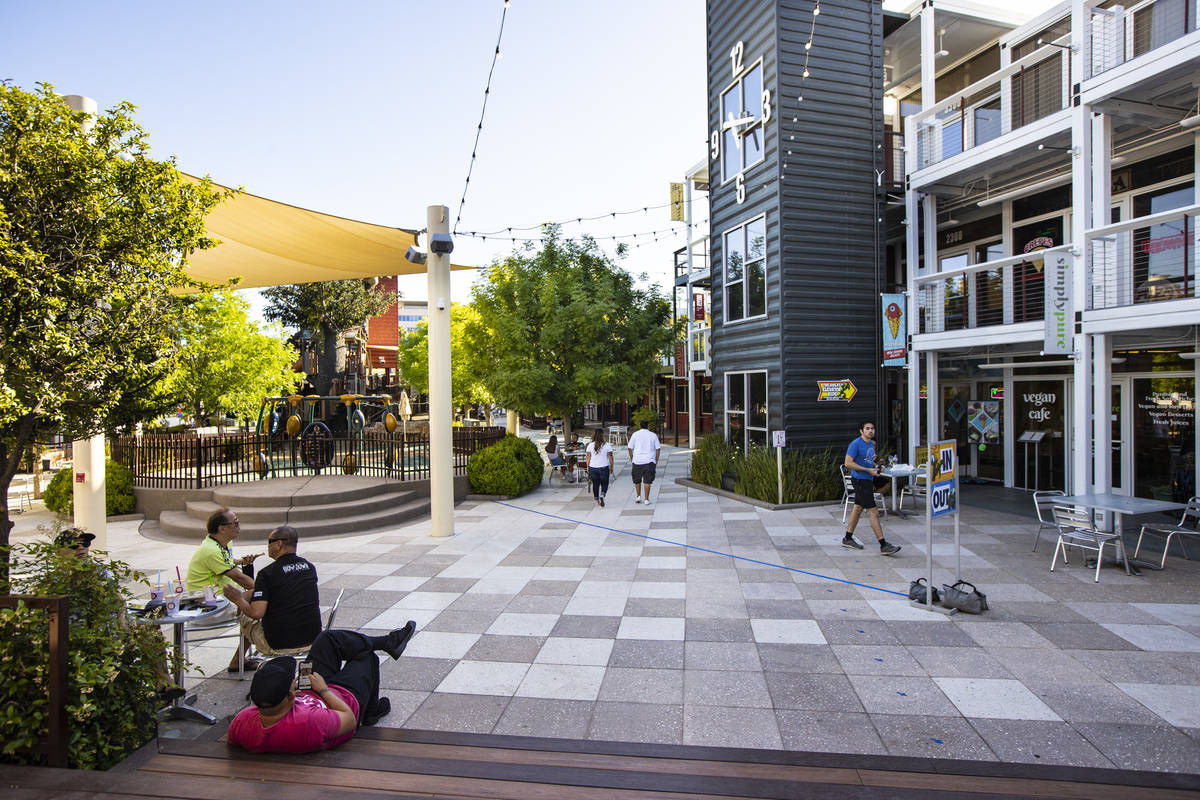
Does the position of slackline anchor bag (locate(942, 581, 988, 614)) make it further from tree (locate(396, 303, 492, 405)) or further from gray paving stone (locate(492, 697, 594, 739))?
tree (locate(396, 303, 492, 405))

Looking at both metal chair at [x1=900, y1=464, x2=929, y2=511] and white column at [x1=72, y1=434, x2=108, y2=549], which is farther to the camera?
metal chair at [x1=900, y1=464, x2=929, y2=511]

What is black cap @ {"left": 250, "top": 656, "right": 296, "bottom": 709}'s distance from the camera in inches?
130

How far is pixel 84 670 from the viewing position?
3.35m

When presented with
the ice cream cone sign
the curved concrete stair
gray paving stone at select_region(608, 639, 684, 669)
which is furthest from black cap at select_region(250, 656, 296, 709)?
the ice cream cone sign

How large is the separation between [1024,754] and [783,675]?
152 centimetres

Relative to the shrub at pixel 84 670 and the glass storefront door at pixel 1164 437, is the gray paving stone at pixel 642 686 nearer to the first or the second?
the shrub at pixel 84 670

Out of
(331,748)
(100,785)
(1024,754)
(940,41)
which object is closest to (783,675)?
(1024,754)

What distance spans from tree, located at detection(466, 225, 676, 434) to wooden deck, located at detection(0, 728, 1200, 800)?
37.2 feet

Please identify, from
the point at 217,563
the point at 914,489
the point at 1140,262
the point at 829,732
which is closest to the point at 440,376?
the point at 217,563

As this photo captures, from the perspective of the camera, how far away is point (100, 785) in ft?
10.2

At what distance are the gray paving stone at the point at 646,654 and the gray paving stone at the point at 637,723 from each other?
26.6 inches

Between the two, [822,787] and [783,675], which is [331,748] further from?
[783,675]

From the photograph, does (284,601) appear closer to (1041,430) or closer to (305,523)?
(305,523)

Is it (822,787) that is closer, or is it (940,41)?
(822,787)
